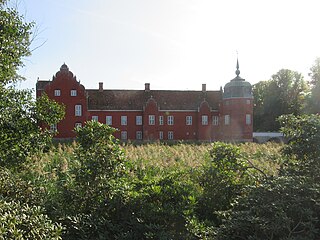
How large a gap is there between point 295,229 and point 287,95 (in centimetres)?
6116

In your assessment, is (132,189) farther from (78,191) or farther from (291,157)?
(291,157)

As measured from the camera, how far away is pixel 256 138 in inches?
1928

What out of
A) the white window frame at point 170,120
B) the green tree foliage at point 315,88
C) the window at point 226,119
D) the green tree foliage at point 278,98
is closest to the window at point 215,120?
the window at point 226,119

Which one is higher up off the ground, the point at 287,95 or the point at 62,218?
the point at 287,95

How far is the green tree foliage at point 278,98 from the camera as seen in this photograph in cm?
6228

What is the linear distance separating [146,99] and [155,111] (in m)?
2.63

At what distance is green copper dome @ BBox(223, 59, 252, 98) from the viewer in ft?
152

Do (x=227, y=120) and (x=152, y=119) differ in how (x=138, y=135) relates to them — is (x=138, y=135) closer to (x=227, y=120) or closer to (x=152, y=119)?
(x=152, y=119)

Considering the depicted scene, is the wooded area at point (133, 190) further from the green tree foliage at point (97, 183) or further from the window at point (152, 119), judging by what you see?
the window at point (152, 119)

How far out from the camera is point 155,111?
4678 cm

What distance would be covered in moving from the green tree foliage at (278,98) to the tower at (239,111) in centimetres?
1624

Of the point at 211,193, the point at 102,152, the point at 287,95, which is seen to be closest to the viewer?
the point at 102,152

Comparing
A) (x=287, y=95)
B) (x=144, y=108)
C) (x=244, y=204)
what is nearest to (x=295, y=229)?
(x=244, y=204)

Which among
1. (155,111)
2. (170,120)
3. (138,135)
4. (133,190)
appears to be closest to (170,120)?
(170,120)
